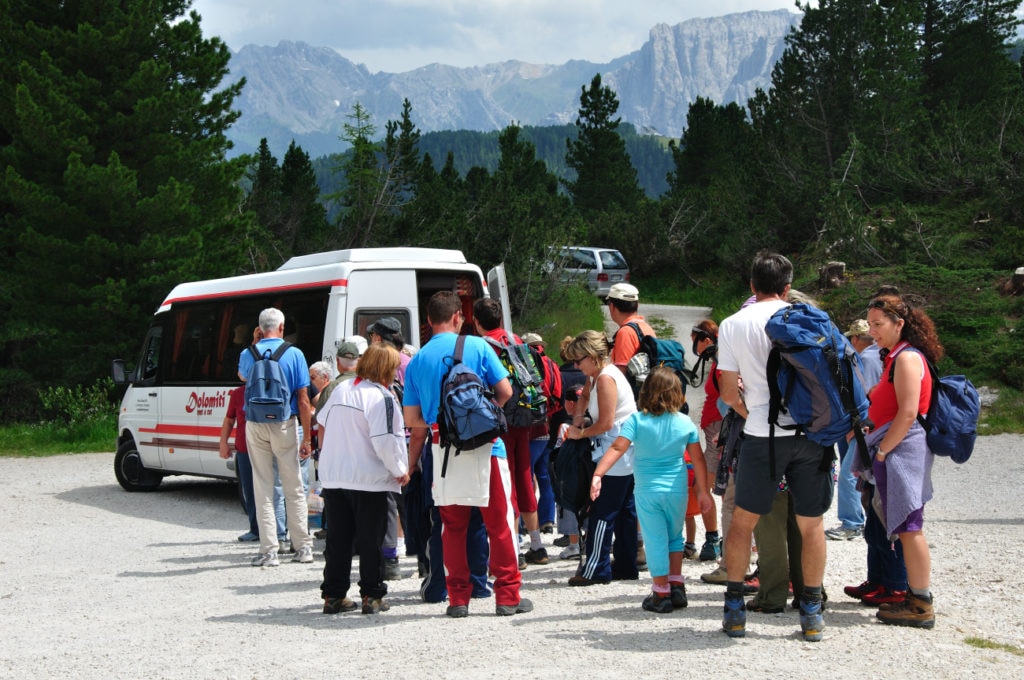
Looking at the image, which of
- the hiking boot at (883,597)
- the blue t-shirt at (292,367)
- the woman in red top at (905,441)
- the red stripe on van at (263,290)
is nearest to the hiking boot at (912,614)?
the woman in red top at (905,441)

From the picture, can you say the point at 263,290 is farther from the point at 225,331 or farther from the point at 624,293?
the point at 624,293

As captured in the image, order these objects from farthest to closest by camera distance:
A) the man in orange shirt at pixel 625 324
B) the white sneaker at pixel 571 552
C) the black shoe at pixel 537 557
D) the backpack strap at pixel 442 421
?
the white sneaker at pixel 571 552 → the black shoe at pixel 537 557 → the man in orange shirt at pixel 625 324 → the backpack strap at pixel 442 421

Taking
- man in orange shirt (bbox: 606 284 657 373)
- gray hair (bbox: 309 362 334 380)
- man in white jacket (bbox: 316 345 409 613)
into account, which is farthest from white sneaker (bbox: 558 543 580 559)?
gray hair (bbox: 309 362 334 380)

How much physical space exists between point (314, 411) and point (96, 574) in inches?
81.6

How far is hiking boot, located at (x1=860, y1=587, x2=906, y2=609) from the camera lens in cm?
572

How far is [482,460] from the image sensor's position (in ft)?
19.0

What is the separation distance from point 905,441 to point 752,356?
38.6 inches

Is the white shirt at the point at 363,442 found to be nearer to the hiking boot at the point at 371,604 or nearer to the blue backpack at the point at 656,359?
the hiking boot at the point at 371,604

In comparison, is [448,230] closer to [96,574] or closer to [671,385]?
[96,574]

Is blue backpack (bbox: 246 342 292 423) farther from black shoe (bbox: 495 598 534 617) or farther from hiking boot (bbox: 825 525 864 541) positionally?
hiking boot (bbox: 825 525 864 541)

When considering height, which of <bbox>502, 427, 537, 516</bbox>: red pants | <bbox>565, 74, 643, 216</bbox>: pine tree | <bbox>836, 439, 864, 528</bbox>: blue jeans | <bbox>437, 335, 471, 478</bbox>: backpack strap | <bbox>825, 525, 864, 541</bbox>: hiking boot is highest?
<bbox>565, 74, 643, 216</bbox>: pine tree

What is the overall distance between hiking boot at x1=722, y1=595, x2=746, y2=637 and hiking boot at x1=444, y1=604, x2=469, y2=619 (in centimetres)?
154

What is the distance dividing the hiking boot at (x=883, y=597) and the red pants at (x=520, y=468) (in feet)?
7.48

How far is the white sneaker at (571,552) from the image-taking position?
7.82 m
